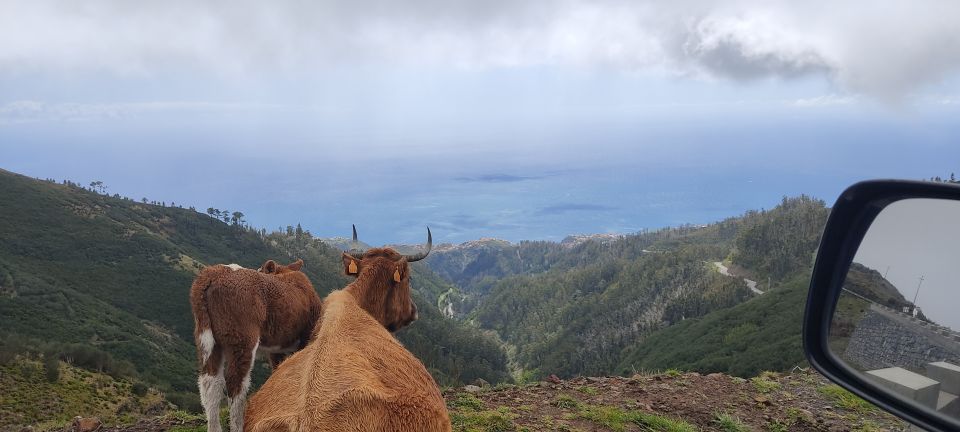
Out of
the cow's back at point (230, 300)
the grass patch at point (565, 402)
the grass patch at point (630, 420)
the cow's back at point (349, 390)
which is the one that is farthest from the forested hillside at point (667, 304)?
the cow's back at point (349, 390)

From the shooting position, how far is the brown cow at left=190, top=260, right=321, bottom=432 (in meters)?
6.33

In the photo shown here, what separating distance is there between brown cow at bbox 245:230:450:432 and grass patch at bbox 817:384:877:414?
22.3 feet

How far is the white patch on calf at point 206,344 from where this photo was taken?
635 cm

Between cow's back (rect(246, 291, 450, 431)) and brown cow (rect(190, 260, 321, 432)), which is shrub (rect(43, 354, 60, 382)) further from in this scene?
cow's back (rect(246, 291, 450, 431))

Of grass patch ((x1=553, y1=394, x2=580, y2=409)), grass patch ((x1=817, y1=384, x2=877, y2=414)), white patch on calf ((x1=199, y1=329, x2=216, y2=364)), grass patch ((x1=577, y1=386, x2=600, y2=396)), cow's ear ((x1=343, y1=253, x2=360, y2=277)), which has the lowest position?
grass patch ((x1=817, y1=384, x2=877, y2=414))

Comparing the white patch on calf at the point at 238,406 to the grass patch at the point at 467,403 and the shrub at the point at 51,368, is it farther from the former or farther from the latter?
the shrub at the point at 51,368

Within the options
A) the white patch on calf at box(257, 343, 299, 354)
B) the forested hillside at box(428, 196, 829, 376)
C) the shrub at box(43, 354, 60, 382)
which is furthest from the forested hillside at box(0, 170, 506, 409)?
the white patch on calf at box(257, 343, 299, 354)

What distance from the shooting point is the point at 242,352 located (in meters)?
6.50

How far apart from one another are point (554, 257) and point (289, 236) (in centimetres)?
9453

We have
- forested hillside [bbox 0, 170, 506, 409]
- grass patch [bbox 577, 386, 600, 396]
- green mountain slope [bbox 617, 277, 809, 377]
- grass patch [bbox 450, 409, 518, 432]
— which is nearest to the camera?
grass patch [bbox 450, 409, 518, 432]

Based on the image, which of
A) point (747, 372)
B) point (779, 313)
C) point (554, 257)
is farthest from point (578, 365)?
point (554, 257)

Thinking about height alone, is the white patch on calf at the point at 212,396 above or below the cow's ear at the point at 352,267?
below

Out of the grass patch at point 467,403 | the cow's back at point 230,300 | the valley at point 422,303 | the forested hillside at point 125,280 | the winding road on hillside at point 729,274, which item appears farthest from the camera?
the winding road on hillside at point 729,274

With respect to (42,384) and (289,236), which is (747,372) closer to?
(42,384)
